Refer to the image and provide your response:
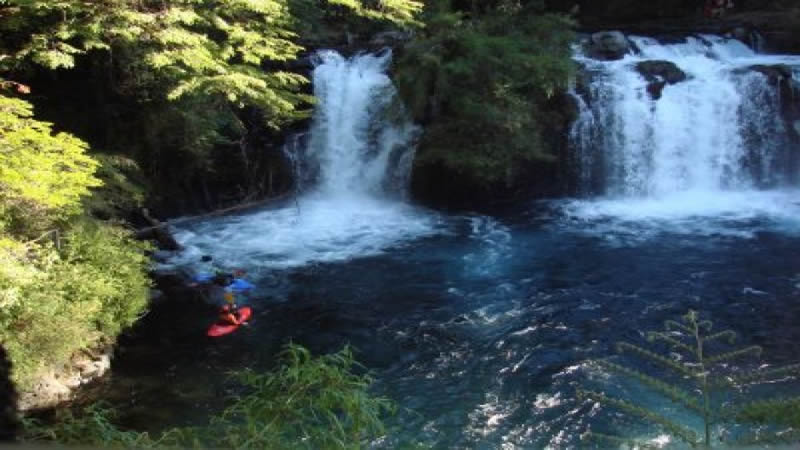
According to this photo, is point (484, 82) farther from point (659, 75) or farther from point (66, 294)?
point (66, 294)

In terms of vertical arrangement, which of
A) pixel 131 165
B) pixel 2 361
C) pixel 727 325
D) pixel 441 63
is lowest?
pixel 727 325

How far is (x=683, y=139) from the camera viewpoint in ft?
52.5

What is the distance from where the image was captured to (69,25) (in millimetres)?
8172

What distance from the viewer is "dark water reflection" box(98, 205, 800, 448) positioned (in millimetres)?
6910

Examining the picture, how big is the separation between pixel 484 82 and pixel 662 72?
503cm

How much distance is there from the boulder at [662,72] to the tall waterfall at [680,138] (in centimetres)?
17

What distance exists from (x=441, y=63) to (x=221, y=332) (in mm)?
7901

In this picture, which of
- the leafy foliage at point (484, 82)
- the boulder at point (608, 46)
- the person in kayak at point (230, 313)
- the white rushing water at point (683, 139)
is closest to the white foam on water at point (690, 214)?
the white rushing water at point (683, 139)

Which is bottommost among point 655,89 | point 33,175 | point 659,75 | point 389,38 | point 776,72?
point 33,175

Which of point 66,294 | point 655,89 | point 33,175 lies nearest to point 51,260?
point 66,294

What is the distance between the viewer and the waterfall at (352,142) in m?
16.2

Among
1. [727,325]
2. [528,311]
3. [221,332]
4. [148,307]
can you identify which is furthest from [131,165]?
[727,325]

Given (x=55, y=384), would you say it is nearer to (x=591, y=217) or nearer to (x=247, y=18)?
(x=247, y=18)

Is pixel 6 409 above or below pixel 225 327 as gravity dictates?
above
